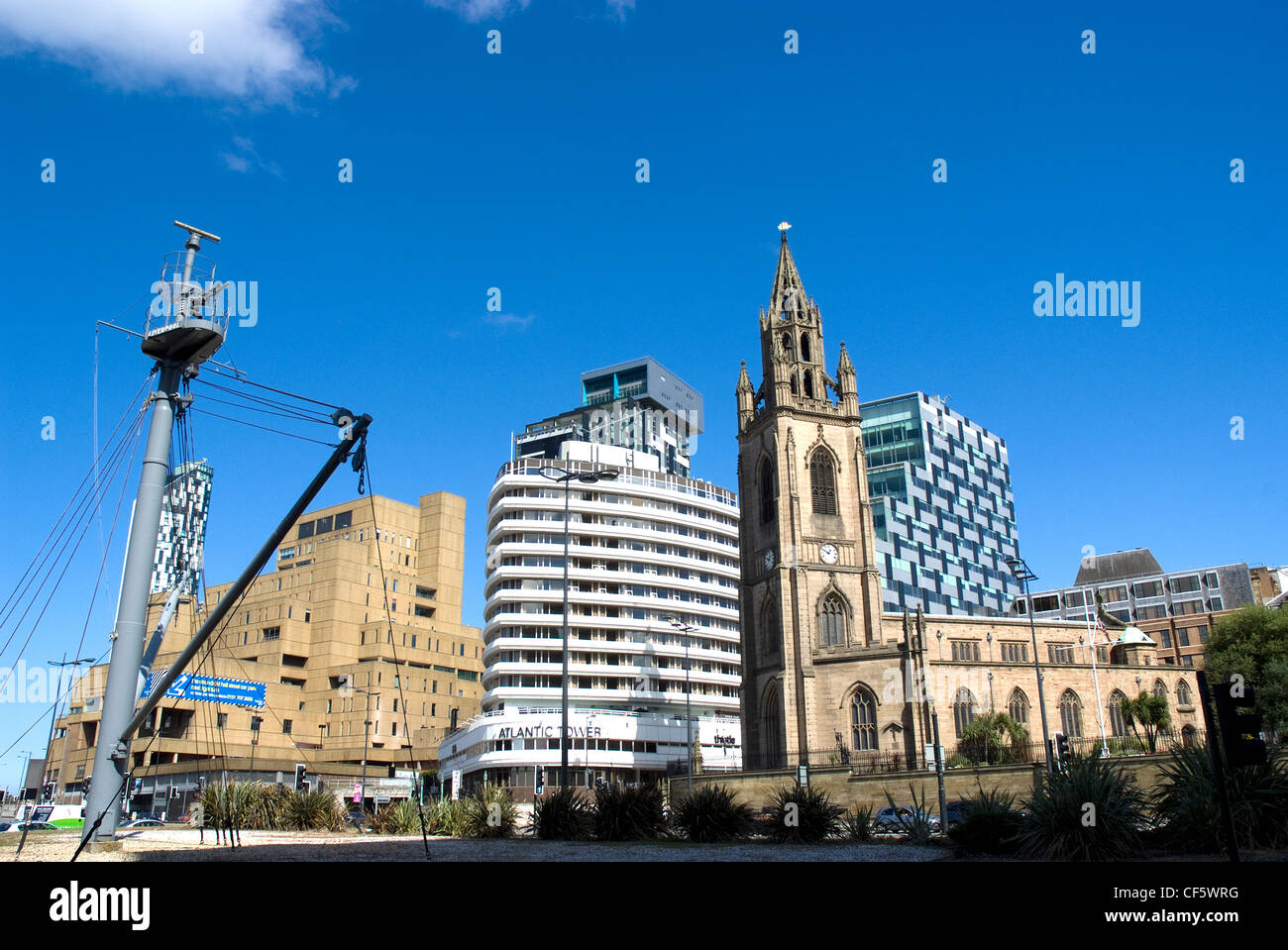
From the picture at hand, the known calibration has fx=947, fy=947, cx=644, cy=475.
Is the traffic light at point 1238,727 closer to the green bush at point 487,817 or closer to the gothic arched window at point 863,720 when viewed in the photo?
the green bush at point 487,817

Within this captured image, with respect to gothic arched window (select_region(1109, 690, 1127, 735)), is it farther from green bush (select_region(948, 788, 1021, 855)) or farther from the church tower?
green bush (select_region(948, 788, 1021, 855))

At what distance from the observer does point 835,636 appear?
56688 mm

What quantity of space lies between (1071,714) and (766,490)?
23549 millimetres

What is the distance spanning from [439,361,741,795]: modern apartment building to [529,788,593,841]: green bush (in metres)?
47.2

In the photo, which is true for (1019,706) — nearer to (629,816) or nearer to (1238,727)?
(629,816)

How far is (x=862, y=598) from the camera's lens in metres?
57.8

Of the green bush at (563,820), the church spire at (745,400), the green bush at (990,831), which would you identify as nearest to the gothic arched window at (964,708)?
the church spire at (745,400)

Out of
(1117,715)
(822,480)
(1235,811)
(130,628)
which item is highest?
(822,480)

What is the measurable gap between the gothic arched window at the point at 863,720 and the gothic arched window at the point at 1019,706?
34.8 feet

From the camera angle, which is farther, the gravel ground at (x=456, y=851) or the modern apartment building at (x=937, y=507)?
the modern apartment building at (x=937, y=507)

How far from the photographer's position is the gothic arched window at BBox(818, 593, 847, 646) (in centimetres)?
5644

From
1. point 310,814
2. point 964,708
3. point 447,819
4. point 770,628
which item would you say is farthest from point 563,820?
point 964,708

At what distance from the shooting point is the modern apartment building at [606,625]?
241 feet
